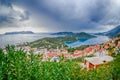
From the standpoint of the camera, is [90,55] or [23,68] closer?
[23,68]

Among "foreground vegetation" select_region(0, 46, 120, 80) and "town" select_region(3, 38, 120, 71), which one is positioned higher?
"foreground vegetation" select_region(0, 46, 120, 80)

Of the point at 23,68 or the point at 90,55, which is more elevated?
the point at 23,68

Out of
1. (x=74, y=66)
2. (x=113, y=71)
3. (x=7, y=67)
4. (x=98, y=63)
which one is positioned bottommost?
(x=98, y=63)

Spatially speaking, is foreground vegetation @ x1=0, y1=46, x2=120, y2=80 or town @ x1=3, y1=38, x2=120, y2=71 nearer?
foreground vegetation @ x1=0, y1=46, x2=120, y2=80

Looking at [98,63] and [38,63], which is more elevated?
[38,63]

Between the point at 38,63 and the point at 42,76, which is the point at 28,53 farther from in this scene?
the point at 42,76

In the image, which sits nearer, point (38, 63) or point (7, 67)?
point (7, 67)

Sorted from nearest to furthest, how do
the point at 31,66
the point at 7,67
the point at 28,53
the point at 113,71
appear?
the point at 7,67, the point at 31,66, the point at 28,53, the point at 113,71

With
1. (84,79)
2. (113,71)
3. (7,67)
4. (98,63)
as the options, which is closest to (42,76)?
(7,67)

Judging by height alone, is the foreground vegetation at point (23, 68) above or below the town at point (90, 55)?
above

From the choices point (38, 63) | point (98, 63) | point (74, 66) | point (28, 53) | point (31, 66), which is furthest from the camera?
point (98, 63)

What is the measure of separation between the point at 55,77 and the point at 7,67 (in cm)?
338

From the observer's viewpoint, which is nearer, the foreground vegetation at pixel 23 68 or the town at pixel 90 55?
the foreground vegetation at pixel 23 68

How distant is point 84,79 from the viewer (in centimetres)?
2062
